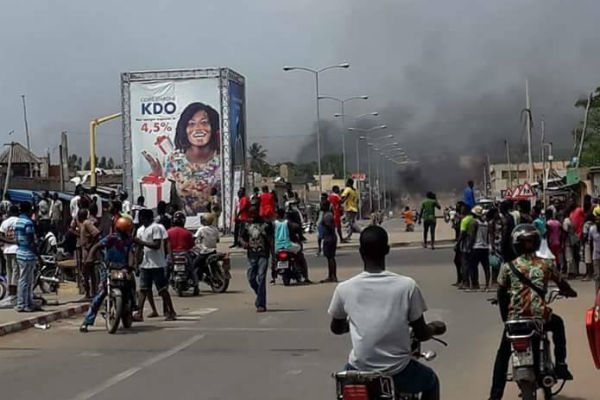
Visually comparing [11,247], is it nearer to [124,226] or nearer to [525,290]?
[124,226]

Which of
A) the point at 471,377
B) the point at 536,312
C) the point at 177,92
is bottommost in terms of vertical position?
the point at 471,377

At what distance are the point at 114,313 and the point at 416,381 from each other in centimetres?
943

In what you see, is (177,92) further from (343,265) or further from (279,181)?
(279,181)

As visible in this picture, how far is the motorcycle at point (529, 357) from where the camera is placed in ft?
25.4

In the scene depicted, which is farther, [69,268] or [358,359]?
[69,268]

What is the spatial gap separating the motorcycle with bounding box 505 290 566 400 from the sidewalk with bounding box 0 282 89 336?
9.29 metres

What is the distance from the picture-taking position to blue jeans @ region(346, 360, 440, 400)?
5.43m

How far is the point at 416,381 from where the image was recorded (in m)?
5.47

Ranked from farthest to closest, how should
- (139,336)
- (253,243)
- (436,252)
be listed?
(436,252)
(253,243)
(139,336)

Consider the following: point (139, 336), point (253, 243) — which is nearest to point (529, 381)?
point (139, 336)

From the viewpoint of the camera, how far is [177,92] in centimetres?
5241

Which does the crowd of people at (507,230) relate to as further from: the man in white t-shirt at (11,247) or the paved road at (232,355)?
the man in white t-shirt at (11,247)

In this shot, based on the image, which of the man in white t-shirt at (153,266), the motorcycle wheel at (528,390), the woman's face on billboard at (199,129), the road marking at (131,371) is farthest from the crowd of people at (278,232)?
the woman's face on billboard at (199,129)

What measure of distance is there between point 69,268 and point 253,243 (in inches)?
259
